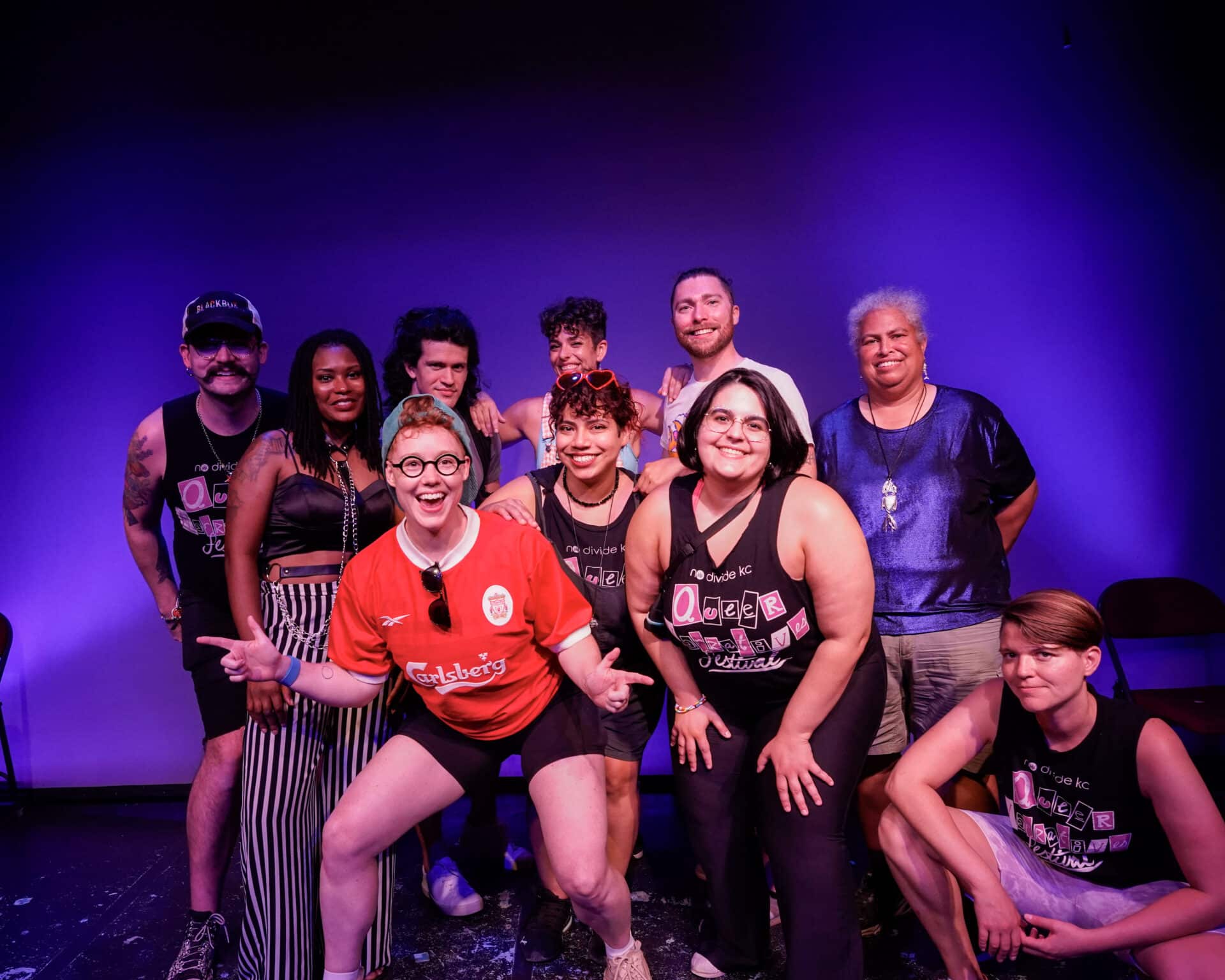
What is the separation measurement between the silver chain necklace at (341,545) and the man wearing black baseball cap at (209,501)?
0.40 meters

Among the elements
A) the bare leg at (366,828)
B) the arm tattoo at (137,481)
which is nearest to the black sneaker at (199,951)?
the bare leg at (366,828)

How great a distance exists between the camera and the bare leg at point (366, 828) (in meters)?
2.27

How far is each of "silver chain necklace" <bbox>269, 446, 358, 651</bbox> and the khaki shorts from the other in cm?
192

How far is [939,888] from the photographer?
2.33 meters

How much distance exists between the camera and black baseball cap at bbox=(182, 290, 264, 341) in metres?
2.90

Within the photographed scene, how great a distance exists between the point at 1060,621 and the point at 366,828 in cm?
204

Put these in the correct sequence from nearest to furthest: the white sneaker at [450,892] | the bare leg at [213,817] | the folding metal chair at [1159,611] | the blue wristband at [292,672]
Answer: the blue wristband at [292,672] → the bare leg at [213,817] → the white sneaker at [450,892] → the folding metal chair at [1159,611]

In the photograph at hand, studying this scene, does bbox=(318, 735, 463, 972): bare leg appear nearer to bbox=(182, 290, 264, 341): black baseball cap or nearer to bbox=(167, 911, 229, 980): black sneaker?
bbox=(167, 911, 229, 980): black sneaker

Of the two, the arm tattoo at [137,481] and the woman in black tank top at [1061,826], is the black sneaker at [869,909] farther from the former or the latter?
the arm tattoo at [137,481]

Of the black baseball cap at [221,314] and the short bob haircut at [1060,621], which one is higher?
the black baseball cap at [221,314]

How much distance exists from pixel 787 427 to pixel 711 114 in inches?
93.5

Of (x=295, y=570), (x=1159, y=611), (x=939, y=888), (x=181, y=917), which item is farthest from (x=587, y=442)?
(x=1159, y=611)

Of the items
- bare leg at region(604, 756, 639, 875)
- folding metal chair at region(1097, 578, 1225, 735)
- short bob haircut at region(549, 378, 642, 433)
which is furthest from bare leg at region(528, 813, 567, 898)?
folding metal chair at region(1097, 578, 1225, 735)

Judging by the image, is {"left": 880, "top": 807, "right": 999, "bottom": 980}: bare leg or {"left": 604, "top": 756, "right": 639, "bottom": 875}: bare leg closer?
{"left": 880, "top": 807, "right": 999, "bottom": 980}: bare leg
